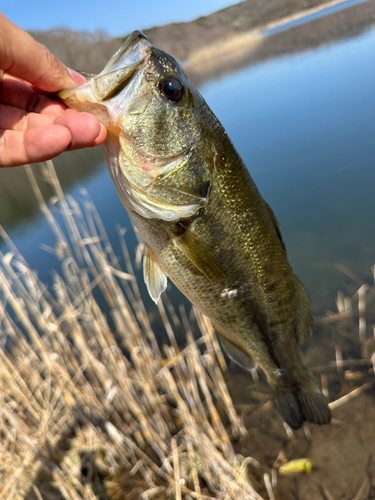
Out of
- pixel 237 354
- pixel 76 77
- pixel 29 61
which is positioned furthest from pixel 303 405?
pixel 29 61

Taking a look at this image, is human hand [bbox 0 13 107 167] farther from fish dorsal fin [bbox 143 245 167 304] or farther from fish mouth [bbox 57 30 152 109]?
fish dorsal fin [bbox 143 245 167 304]

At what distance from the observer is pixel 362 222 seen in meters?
6.35

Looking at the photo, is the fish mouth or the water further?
the water

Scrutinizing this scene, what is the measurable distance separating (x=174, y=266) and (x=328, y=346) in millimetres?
3293

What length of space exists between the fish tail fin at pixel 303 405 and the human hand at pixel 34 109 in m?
1.89

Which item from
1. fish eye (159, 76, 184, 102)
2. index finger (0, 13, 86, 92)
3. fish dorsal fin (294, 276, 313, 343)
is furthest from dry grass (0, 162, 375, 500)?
fish eye (159, 76, 184, 102)

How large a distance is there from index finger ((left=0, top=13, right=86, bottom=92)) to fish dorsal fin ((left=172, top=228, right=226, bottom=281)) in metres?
0.94

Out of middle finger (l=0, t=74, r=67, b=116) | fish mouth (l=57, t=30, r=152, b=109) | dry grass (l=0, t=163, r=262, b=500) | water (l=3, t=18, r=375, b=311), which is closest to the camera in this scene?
fish mouth (l=57, t=30, r=152, b=109)

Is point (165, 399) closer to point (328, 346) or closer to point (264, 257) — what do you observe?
point (328, 346)

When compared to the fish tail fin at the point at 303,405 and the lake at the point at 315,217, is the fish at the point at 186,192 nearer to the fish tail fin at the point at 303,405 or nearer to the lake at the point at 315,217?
the fish tail fin at the point at 303,405

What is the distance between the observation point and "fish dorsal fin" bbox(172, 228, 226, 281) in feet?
5.65

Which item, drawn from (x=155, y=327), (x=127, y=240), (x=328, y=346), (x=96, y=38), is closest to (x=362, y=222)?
(x=328, y=346)

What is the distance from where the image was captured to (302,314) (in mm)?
2145

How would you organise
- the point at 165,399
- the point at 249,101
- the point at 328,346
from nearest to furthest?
1. the point at 165,399
2. the point at 328,346
3. the point at 249,101
